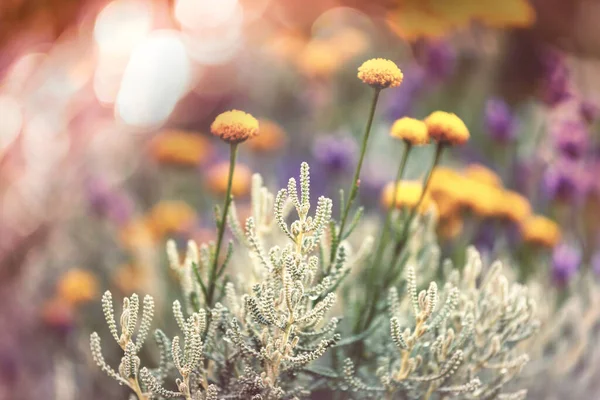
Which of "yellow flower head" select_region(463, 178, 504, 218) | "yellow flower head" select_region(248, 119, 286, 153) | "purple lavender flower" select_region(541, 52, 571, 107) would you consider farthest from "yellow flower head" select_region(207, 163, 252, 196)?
"purple lavender flower" select_region(541, 52, 571, 107)

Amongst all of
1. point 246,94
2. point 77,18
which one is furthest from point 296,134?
point 77,18

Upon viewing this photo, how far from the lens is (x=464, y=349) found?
312 mm

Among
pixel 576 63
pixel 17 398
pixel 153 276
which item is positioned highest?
pixel 576 63

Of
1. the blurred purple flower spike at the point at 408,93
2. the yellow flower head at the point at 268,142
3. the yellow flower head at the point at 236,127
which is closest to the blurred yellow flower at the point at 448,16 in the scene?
the blurred purple flower spike at the point at 408,93

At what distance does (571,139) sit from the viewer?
1.47ft

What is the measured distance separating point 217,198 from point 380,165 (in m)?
0.11

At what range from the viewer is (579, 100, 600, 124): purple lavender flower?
1.55 ft

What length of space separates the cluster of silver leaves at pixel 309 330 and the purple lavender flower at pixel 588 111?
0.20 metres

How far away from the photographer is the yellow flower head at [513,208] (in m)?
0.40

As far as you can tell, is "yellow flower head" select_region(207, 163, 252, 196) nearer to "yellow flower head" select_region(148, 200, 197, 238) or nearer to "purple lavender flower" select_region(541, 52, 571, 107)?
"yellow flower head" select_region(148, 200, 197, 238)

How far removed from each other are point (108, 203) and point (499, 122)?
348 millimetres

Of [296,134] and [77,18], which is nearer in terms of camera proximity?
[296,134]

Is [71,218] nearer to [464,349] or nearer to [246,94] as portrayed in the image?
[246,94]

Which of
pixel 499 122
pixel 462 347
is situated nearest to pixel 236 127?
pixel 462 347
